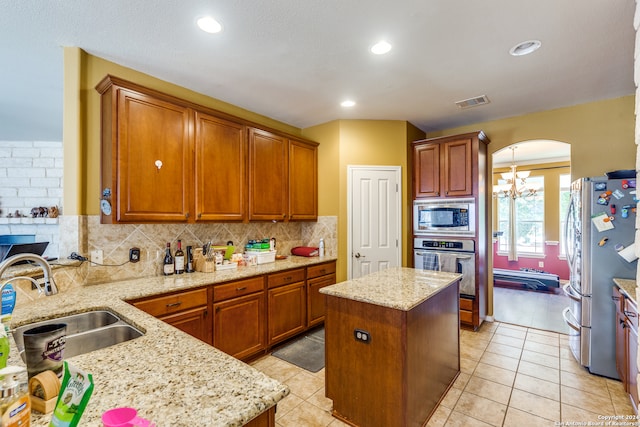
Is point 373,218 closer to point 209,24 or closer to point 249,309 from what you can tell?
point 249,309

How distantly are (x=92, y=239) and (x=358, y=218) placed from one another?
109 inches

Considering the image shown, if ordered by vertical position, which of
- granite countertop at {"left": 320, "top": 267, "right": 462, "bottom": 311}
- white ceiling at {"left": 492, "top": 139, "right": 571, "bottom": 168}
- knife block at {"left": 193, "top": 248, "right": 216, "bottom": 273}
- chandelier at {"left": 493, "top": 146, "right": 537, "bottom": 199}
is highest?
white ceiling at {"left": 492, "top": 139, "right": 571, "bottom": 168}

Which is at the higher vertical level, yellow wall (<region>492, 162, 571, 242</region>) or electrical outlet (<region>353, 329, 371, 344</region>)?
yellow wall (<region>492, 162, 571, 242</region>)

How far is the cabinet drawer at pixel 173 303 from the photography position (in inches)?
82.7

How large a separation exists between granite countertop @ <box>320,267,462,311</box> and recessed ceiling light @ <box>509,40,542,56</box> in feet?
6.03

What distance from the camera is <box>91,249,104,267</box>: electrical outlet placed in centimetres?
234

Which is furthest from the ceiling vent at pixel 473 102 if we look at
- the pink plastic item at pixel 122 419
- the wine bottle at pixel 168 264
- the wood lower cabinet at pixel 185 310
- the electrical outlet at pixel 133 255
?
the pink plastic item at pixel 122 419

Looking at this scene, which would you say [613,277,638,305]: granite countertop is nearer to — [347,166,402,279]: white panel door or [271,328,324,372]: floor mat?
[347,166,402,279]: white panel door


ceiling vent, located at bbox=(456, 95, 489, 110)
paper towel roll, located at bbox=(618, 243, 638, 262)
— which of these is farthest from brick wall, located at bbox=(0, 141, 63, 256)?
paper towel roll, located at bbox=(618, 243, 638, 262)

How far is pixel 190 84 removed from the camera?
9.46 ft

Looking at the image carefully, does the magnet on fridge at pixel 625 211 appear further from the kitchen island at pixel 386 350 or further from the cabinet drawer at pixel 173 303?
the cabinet drawer at pixel 173 303

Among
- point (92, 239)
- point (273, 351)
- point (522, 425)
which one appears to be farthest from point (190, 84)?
point (522, 425)

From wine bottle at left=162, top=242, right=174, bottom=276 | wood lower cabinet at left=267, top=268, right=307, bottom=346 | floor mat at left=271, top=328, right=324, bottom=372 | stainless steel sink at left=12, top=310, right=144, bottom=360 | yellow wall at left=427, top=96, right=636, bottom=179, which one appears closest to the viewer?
stainless steel sink at left=12, top=310, right=144, bottom=360

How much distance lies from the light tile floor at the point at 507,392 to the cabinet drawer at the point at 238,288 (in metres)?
0.71
